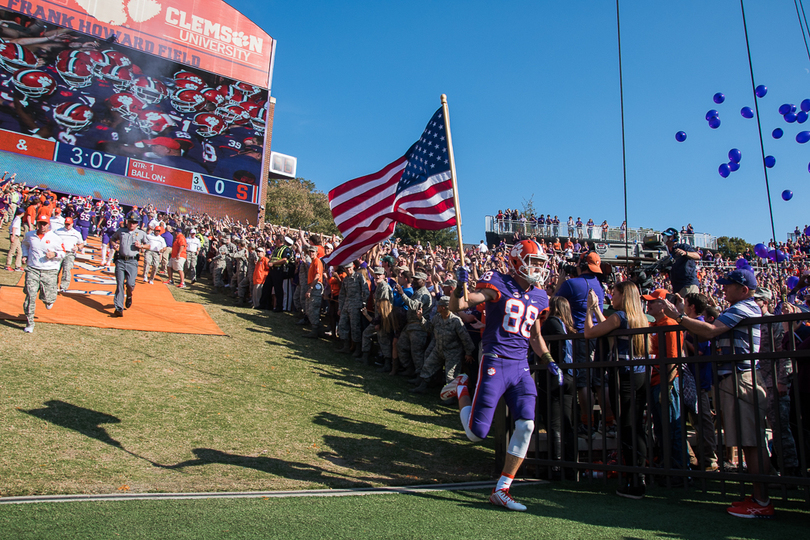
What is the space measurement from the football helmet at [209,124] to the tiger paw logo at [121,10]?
9.23 m

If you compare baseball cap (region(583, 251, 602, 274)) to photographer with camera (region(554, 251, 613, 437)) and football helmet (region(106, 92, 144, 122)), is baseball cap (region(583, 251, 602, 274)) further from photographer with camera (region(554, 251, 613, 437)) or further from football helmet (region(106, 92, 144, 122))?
football helmet (region(106, 92, 144, 122))

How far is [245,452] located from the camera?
6176 mm

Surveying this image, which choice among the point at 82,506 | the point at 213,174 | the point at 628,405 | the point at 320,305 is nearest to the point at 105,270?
the point at 320,305

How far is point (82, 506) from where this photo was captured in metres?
4.08

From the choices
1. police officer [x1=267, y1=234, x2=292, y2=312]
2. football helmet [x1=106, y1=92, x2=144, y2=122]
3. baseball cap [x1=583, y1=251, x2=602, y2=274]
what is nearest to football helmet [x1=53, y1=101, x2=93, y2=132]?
football helmet [x1=106, y1=92, x2=144, y2=122]

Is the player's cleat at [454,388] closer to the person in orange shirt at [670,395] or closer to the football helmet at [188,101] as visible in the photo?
the person in orange shirt at [670,395]

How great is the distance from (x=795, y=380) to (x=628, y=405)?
1451 millimetres

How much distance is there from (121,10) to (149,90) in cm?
762

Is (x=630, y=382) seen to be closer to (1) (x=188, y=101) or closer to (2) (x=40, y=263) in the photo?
(2) (x=40, y=263)

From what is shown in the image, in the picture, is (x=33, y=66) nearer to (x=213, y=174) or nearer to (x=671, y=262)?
(x=213, y=174)

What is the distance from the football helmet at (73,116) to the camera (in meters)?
36.2

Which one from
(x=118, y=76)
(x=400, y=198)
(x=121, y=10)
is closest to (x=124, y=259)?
(x=400, y=198)

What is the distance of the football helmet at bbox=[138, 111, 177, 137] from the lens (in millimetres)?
38906

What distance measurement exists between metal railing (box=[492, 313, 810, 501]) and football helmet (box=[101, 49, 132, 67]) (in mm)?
41744
